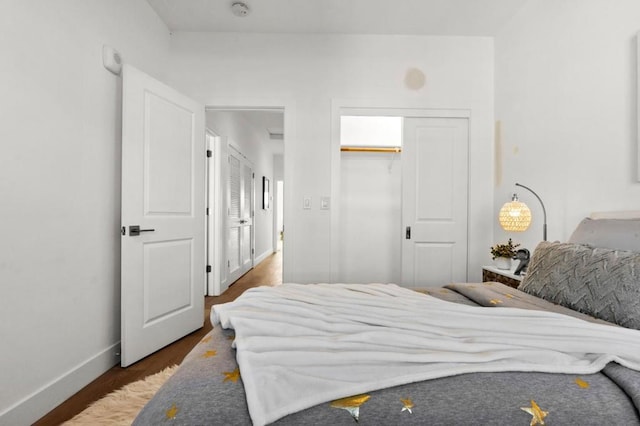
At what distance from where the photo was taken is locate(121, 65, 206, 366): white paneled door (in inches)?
86.0

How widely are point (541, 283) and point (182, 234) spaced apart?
2454 mm

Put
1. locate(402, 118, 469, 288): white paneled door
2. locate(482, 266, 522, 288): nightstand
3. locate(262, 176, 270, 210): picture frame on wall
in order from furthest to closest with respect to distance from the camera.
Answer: locate(262, 176, 270, 210): picture frame on wall < locate(402, 118, 469, 288): white paneled door < locate(482, 266, 522, 288): nightstand

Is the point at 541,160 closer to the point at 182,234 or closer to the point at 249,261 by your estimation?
the point at 182,234

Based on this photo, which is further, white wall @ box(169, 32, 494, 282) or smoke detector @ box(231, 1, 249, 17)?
white wall @ box(169, 32, 494, 282)

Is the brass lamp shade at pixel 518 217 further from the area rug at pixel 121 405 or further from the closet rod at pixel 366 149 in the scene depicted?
the area rug at pixel 121 405

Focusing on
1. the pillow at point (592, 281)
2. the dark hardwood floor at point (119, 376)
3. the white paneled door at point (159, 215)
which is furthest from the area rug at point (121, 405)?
the pillow at point (592, 281)

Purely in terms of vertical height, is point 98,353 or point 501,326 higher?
point 501,326

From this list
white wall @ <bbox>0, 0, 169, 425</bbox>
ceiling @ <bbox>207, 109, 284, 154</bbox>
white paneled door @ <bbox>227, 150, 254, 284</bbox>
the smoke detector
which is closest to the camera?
white wall @ <bbox>0, 0, 169, 425</bbox>

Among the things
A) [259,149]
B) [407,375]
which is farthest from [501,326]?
[259,149]

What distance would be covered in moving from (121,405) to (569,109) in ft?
10.7

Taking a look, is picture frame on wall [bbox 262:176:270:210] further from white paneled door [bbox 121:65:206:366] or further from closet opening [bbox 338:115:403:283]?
white paneled door [bbox 121:65:206:366]

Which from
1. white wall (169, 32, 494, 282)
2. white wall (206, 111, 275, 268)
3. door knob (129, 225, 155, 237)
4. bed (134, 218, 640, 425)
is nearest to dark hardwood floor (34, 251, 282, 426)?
door knob (129, 225, 155, 237)

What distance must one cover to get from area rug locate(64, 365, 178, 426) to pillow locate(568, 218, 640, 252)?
2.38m

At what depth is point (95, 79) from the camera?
2045mm
